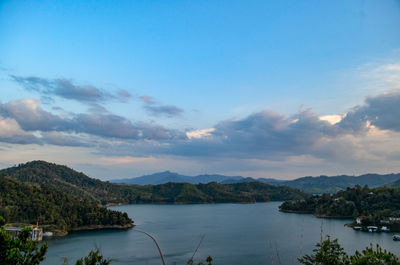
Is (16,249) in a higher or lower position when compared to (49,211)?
higher

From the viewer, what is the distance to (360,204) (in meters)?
102

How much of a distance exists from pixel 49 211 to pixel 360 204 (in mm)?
92543

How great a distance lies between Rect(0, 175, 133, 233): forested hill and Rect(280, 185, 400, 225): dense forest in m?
64.5

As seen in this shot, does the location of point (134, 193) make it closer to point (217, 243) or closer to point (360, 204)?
point (360, 204)

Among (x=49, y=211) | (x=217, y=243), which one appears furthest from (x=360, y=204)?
(x=49, y=211)

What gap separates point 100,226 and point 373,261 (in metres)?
79.2

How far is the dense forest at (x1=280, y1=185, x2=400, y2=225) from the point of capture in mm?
84812

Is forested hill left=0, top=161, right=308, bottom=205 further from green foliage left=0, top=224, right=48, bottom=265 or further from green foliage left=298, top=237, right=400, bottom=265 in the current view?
green foliage left=0, top=224, right=48, bottom=265

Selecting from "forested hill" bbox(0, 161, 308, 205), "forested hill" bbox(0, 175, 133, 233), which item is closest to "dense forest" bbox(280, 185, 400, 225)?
"forested hill" bbox(0, 175, 133, 233)

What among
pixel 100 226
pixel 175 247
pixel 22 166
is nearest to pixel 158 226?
pixel 100 226

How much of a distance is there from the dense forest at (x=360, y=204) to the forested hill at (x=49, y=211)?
64.5m

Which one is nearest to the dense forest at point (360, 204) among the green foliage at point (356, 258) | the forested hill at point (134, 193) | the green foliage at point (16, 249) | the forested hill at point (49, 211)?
the forested hill at point (49, 211)

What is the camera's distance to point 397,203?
306 feet

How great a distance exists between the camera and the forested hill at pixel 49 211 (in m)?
75.5
